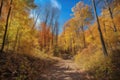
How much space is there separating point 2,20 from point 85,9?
59.4 feet

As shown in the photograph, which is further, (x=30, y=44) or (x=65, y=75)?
(x=30, y=44)

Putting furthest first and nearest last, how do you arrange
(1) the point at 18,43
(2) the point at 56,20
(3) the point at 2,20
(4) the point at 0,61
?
(2) the point at 56,20, (1) the point at 18,43, (3) the point at 2,20, (4) the point at 0,61

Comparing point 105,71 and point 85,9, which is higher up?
point 85,9

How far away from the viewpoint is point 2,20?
1402 centimetres

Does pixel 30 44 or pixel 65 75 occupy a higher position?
pixel 30 44

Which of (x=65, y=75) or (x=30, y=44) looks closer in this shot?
(x=65, y=75)

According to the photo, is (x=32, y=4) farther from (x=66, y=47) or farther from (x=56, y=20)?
(x=66, y=47)

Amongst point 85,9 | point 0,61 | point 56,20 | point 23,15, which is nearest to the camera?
point 0,61

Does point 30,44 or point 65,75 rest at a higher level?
point 30,44

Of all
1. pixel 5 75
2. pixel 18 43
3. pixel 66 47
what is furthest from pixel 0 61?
pixel 66 47

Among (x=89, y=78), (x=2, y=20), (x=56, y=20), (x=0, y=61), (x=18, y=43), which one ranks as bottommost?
(x=89, y=78)

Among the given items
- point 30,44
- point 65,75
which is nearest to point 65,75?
point 65,75

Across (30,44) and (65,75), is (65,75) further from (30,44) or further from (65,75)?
(30,44)

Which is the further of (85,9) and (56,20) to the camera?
(56,20)
